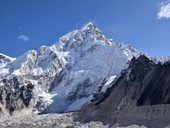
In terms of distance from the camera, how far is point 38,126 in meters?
148

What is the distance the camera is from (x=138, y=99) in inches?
5143

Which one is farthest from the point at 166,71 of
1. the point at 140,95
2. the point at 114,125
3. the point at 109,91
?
the point at 109,91

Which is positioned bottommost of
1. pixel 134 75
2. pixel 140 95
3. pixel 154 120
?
pixel 154 120

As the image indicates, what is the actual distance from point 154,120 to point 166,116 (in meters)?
3.45

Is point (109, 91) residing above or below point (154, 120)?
above

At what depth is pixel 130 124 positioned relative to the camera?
11638cm

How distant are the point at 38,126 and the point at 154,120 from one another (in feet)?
156

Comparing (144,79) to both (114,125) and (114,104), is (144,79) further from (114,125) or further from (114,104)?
(114,125)

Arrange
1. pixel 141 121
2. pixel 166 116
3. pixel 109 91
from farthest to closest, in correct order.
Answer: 1. pixel 109 91
2. pixel 141 121
3. pixel 166 116

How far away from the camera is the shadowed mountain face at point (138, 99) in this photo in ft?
371

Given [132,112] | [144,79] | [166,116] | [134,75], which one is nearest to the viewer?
[166,116]

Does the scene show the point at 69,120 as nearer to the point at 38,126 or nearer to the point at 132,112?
the point at 38,126

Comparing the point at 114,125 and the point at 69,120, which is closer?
the point at 114,125

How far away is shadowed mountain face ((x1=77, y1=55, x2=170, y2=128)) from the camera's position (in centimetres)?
11306
